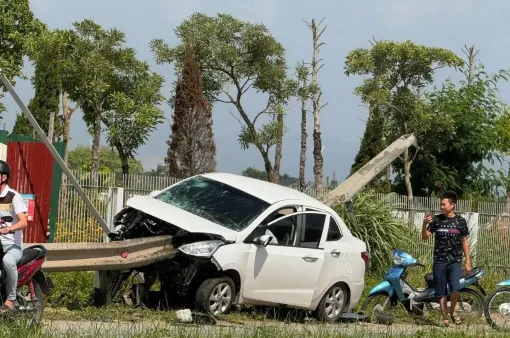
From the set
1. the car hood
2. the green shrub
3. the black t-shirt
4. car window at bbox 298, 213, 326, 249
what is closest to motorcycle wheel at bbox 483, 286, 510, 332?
the black t-shirt

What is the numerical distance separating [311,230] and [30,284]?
14.5 ft

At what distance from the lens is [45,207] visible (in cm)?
1791

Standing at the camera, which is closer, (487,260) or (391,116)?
(487,260)

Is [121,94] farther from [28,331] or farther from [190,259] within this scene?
[28,331]

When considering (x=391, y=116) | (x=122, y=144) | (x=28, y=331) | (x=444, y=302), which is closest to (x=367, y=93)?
(x=391, y=116)

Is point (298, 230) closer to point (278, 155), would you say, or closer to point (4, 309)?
point (4, 309)

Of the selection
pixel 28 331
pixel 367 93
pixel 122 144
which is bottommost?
pixel 28 331

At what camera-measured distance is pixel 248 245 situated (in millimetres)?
12055

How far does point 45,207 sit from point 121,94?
18.6 m

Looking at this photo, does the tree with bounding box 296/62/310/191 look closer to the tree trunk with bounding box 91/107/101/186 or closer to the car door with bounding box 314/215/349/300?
A: the tree trunk with bounding box 91/107/101/186

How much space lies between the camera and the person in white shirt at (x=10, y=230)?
946 cm

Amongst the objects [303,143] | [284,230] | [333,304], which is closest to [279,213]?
[284,230]

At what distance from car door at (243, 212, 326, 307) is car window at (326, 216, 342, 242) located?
0.19 metres

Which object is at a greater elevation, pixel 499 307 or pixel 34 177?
pixel 34 177
